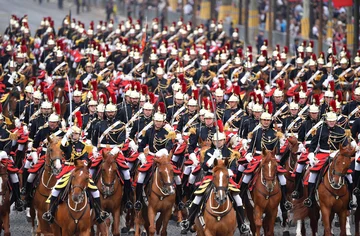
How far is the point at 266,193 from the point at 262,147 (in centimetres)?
148

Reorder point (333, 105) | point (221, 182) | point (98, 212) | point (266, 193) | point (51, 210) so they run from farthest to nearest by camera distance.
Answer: point (333, 105)
point (266, 193)
point (98, 212)
point (51, 210)
point (221, 182)

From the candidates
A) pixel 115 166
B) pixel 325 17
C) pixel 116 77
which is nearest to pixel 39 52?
pixel 116 77

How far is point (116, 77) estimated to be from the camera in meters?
44.2

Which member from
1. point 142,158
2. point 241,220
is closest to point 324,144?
point 241,220

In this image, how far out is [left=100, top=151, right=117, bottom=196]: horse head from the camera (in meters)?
27.5

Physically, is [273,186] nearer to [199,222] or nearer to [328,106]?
[199,222]

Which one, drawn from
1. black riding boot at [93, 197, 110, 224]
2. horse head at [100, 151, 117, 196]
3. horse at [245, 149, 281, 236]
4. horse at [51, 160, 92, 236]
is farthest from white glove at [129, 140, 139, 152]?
horse at [51, 160, 92, 236]

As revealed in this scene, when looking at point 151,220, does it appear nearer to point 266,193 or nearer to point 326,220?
point 266,193

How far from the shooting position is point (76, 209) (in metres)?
25.8

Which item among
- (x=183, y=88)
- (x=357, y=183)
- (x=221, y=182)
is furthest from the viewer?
(x=183, y=88)

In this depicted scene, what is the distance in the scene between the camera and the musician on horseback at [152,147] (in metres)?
28.3

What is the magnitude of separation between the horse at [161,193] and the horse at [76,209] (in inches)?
70.1

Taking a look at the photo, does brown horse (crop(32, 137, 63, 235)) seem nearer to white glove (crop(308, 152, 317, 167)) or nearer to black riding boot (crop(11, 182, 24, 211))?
black riding boot (crop(11, 182, 24, 211))

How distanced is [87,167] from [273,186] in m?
4.09
